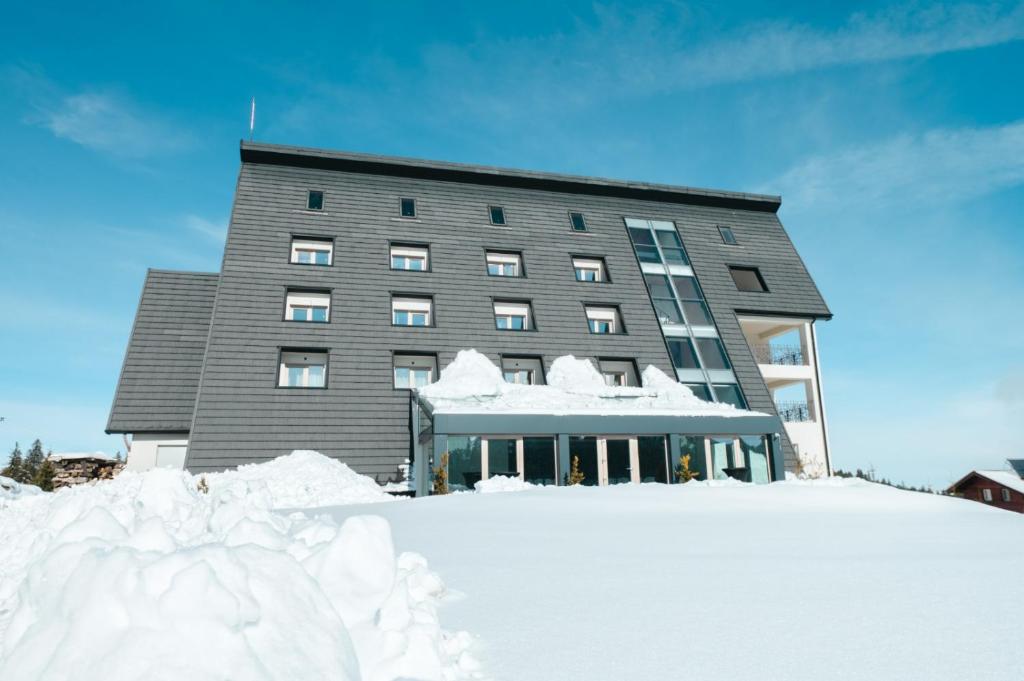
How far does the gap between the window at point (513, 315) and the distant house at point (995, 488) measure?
2620 cm

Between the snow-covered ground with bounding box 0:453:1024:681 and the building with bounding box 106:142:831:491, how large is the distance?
784 centimetres

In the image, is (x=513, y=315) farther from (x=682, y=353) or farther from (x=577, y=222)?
(x=682, y=353)

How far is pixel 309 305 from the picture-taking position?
1731 centimetres

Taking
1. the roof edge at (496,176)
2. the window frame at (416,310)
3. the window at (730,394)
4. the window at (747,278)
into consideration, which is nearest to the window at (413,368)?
the window frame at (416,310)

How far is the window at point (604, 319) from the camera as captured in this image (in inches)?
760

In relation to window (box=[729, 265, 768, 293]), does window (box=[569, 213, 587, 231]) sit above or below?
above

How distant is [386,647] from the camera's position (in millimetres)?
2402

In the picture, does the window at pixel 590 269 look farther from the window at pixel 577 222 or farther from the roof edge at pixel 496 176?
the roof edge at pixel 496 176

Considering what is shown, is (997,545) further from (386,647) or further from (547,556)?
(386,647)

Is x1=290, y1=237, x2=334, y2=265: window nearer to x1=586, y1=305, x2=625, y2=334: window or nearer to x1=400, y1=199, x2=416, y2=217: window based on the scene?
x1=400, y1=199, x2=416, y2=217: window

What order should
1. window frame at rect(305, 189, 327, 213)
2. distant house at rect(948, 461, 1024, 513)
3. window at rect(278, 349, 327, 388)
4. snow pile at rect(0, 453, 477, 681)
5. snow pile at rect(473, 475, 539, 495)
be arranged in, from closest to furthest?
snow pile at rect(0, 453, 477, 681)
snow pile at rect(473, 475, 539, 495)
window at rect(278, 349, 327, 388)
window frame at rect(305, 189, 327, 213)
distant house at rect(948, 461, 1024, 513)

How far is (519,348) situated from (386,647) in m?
15.1

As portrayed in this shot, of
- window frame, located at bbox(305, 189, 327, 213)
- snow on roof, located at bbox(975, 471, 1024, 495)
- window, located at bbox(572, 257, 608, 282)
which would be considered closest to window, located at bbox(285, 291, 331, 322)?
window frame, located at bbox(305, 189, 327, 213)

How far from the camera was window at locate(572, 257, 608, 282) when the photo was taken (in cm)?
2039
